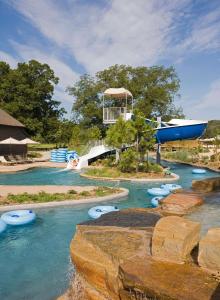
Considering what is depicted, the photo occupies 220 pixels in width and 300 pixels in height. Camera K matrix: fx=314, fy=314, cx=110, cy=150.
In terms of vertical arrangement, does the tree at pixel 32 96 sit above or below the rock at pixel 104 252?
above

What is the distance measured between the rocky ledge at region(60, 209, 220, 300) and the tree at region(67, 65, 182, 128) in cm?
4086

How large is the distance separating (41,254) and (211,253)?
18.6 ft

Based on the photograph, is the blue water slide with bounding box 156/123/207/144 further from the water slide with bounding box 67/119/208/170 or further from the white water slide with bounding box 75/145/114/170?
the white water slide with bounding box 75/145/114/170

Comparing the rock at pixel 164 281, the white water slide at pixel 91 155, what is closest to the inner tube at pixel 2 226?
the rock at pixel 164 281

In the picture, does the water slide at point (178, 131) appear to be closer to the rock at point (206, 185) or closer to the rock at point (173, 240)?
the rock at point (206, 185)

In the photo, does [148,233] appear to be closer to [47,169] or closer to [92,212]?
[92,212]

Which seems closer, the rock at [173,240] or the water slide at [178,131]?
the rock at [173,240]

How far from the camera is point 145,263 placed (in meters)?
3.69

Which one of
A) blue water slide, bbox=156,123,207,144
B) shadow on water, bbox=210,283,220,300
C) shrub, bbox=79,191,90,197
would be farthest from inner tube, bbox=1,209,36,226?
blue water slide, bbox=156,123,207,144

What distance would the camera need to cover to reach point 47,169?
84.7ft

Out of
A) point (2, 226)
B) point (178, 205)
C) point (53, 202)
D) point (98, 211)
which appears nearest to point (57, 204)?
point (53, 202)

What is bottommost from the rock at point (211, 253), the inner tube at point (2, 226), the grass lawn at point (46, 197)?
the inner tube at point (2, 226)

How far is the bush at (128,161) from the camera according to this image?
21.2 m

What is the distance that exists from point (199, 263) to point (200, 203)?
319cm
